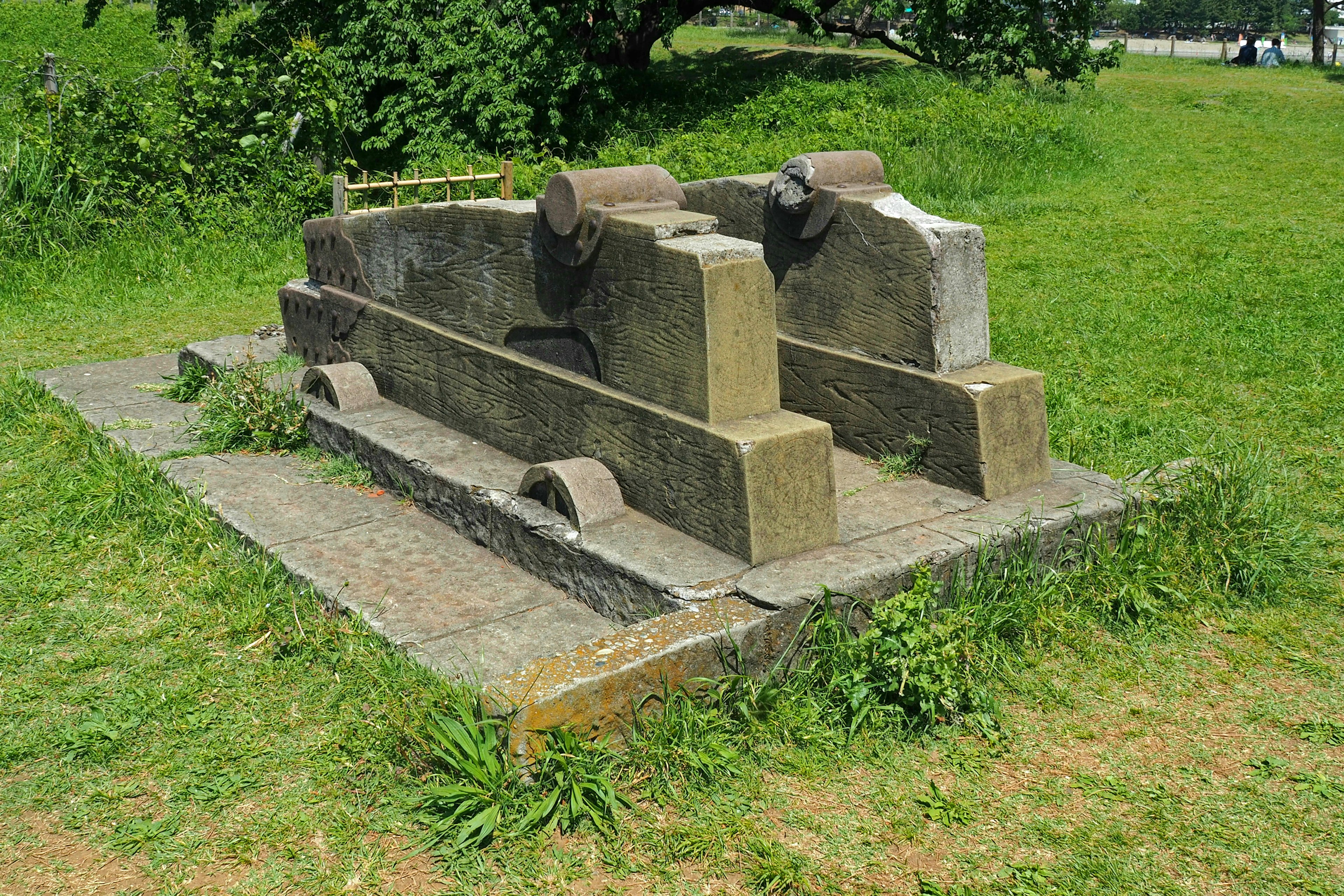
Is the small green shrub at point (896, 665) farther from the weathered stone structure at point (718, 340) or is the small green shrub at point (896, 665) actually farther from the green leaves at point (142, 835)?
the green leaves at point (142, 835)

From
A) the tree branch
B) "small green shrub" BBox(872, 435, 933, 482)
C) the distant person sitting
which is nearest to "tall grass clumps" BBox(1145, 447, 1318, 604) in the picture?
"small green shrub" BBox(872, 435, 933, 482)

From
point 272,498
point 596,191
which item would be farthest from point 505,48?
point 596,191

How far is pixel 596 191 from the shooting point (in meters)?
3.85

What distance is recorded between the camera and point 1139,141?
40.0ft

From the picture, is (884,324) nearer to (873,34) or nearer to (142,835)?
(142,835)

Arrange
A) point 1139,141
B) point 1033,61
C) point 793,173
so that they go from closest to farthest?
point 793,173 → point 1139,141 → point 1033,61

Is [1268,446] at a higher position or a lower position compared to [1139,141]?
lower

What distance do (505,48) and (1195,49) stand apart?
37744 millimetres

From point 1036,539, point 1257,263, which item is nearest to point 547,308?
point 1036,539

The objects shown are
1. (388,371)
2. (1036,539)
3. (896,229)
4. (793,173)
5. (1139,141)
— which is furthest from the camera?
(1139,141)

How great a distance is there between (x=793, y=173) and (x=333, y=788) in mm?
2734

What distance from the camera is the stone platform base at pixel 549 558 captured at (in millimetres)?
3025

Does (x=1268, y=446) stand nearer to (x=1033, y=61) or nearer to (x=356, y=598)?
(x=356, y=598)

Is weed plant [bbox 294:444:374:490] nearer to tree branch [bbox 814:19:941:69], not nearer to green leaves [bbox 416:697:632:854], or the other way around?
green leaves [bbox 416:697:632:854]
